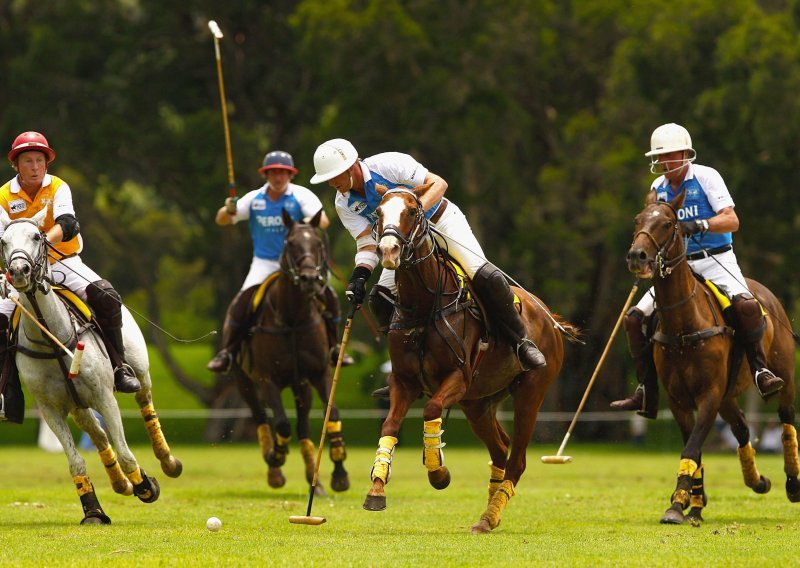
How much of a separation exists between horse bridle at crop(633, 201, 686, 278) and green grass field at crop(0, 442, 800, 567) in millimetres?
2082

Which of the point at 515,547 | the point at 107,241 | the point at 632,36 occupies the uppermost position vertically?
the point at 632,36

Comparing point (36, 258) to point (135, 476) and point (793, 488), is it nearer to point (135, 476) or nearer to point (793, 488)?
point (135, 476)

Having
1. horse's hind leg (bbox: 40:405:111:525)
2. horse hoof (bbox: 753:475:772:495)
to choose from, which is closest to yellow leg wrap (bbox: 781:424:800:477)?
horse hoof (bbox: 753:475:772:495)

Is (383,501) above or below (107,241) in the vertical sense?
above

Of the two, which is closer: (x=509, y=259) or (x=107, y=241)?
(x=509, y=259)

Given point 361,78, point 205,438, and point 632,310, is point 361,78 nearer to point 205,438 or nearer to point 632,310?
point 205,438

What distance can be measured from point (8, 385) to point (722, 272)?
20.2 ft

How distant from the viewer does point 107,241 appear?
42.2 metres

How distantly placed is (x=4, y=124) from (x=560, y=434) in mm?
14467

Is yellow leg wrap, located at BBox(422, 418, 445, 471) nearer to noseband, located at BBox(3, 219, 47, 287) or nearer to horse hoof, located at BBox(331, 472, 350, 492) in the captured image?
noseband, located at BBox(3, 219, 47, 287)

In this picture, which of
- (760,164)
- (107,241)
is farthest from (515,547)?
(107,241)

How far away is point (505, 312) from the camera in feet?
37.8

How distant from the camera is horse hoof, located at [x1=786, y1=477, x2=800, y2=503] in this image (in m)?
13.6

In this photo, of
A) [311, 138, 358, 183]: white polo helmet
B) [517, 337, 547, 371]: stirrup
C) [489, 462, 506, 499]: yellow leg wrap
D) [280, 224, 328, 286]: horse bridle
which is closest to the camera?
[311, 138, 358, 183]: white polo helmet
